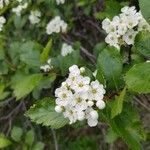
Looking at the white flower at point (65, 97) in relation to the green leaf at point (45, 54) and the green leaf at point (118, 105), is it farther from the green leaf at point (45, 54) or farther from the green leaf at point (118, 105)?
the green leaf at point (45, 54)

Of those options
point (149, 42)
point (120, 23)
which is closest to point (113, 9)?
point (120, 23)

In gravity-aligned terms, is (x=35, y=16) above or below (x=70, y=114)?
below

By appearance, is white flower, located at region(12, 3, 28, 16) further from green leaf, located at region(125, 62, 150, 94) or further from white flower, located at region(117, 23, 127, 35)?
green leaf, located at region(125, 62, 150, 94)

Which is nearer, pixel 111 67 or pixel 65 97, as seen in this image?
pixel 65 97

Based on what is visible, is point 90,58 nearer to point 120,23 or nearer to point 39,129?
point 39,129

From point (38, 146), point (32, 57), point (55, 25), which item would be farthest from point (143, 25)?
point (38, 146)

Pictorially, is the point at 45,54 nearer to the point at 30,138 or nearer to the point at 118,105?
the point at 118,105

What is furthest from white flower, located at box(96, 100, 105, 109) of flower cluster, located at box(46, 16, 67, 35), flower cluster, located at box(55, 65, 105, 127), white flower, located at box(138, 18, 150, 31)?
flower cluster, located at box(46, 16, 67, 35)
